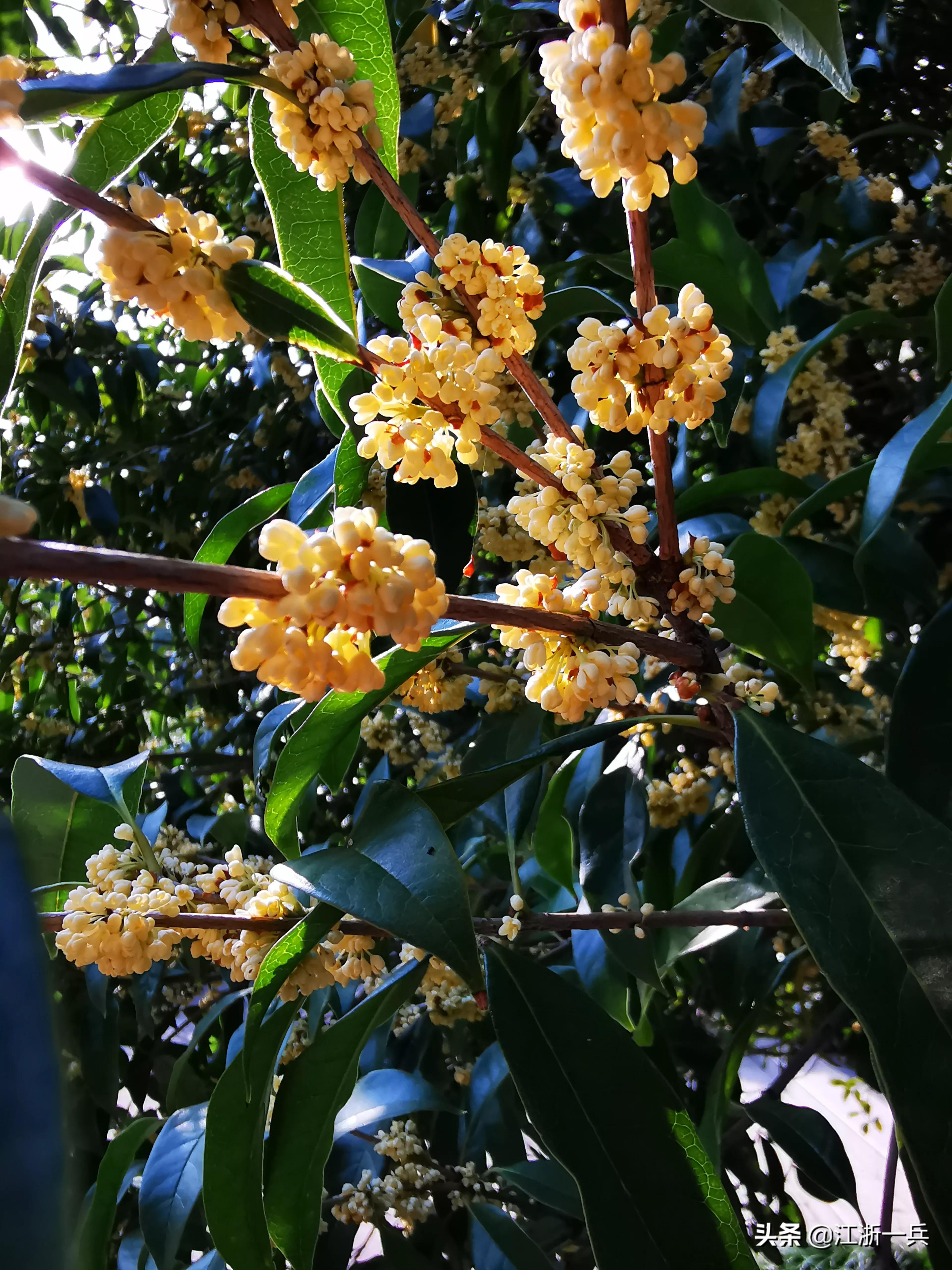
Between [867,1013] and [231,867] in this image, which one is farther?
[231,867]

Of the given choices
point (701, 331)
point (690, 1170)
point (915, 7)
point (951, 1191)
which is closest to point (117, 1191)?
point (690, 1170)

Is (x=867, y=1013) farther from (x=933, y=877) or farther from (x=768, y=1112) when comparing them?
(x=768, y=1112)

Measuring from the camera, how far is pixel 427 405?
0.46 m

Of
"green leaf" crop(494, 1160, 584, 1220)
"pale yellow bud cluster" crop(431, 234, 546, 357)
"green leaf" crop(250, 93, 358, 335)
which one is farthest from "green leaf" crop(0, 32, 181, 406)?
"green leaf" crop(494, 1160, 584, 1220)

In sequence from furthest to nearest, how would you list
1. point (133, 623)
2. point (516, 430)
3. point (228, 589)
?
point (133, 623)
point (516, 430)
point (228, 589)

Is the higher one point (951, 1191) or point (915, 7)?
point (915, 7)

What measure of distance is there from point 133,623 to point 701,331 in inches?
72.9

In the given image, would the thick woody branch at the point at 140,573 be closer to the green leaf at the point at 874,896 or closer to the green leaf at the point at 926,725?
the green leaf at the point at 874,896

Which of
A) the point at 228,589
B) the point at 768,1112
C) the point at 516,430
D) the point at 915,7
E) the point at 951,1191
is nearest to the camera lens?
the point at 228,589

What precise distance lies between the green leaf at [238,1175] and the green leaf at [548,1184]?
0.52 meters

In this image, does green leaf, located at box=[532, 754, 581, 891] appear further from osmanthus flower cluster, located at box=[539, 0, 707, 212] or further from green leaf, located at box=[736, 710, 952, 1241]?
osmanthus flower cluster, located at box=[539, 0, 707, 212]

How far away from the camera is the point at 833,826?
1.66 ft

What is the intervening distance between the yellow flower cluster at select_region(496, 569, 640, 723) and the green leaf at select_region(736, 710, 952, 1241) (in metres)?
0.12

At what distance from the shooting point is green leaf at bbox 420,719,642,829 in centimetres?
65
